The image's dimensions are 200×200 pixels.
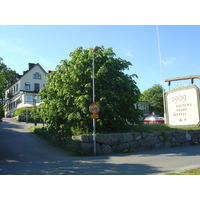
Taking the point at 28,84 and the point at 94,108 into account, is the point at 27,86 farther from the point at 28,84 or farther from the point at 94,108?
the point at 94,108

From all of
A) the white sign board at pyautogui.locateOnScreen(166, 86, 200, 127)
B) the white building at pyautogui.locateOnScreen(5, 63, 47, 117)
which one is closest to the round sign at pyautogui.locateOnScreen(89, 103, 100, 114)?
the white sign board at pyautogui.locateOnScreen(166, 86, 200, 127)

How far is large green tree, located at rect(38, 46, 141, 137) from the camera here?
13.7m

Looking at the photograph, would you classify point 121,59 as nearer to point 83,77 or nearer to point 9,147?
point 83,77

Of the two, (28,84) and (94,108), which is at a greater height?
(28,84)

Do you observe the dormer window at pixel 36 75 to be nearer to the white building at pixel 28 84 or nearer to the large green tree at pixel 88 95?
the white building at pixel 28 84

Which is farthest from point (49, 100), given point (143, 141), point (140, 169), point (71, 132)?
point (140, 169)

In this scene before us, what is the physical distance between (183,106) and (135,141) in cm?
590

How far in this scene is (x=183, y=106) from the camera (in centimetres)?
888

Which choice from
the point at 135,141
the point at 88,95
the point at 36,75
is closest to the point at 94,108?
the point at 88,95

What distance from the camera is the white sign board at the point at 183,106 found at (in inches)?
333

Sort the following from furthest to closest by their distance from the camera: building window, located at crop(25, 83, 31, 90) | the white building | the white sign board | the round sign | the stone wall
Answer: building window, located at crop(25, 83, 31, 90), the white building, the stone wall, the round sign, the white sign board

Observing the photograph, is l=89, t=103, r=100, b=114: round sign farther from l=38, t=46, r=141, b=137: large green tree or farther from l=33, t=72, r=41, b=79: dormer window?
l=33, t=72, r=41, b=79: dormer window

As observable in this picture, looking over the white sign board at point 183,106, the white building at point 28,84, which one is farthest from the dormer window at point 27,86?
the white sign board at point 183,106

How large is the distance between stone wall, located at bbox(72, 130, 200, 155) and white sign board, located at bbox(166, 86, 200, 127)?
4.83m
